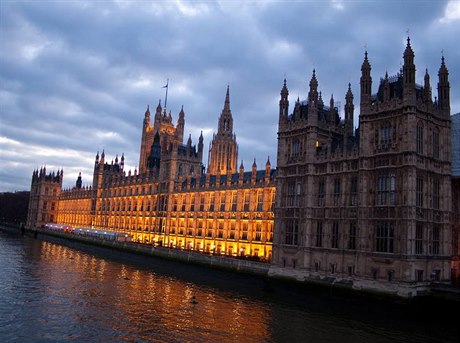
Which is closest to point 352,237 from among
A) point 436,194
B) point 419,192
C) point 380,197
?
point 380,197

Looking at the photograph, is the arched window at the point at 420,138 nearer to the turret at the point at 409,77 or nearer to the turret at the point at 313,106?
the turret at the point at 409,77

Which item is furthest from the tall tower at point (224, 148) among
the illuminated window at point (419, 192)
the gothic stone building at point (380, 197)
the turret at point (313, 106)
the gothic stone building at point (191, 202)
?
the illuminated window at point (419, 192)

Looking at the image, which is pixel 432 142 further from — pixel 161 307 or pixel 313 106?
pixel 161 307

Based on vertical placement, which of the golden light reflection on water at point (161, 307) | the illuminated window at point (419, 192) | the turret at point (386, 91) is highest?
the turret at point (386, 91)

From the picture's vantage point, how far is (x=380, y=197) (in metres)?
59.3

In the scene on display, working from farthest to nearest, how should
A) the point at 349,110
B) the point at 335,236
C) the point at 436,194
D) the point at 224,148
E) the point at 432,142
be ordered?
1. the point at 224,148
2. the point at 349,110
3. the point at 335,236
4. the point at 436,194
5. the point at 432,142

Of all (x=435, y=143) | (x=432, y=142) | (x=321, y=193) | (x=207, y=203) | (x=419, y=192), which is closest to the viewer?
(x=419, y=192)

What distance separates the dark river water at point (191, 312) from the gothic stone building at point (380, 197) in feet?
14.5

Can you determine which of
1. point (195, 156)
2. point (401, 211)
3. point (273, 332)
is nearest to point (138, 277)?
point (273, 332)

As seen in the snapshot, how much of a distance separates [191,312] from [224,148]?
139 metres

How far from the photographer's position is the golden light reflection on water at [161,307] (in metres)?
40.8

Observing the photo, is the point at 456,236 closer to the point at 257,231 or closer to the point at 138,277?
the point at 257,231

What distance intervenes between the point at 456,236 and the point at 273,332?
3826 centimetres

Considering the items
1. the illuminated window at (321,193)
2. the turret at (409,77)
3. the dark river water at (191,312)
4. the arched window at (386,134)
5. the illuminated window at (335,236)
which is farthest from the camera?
the illuminated window at (321,193)
